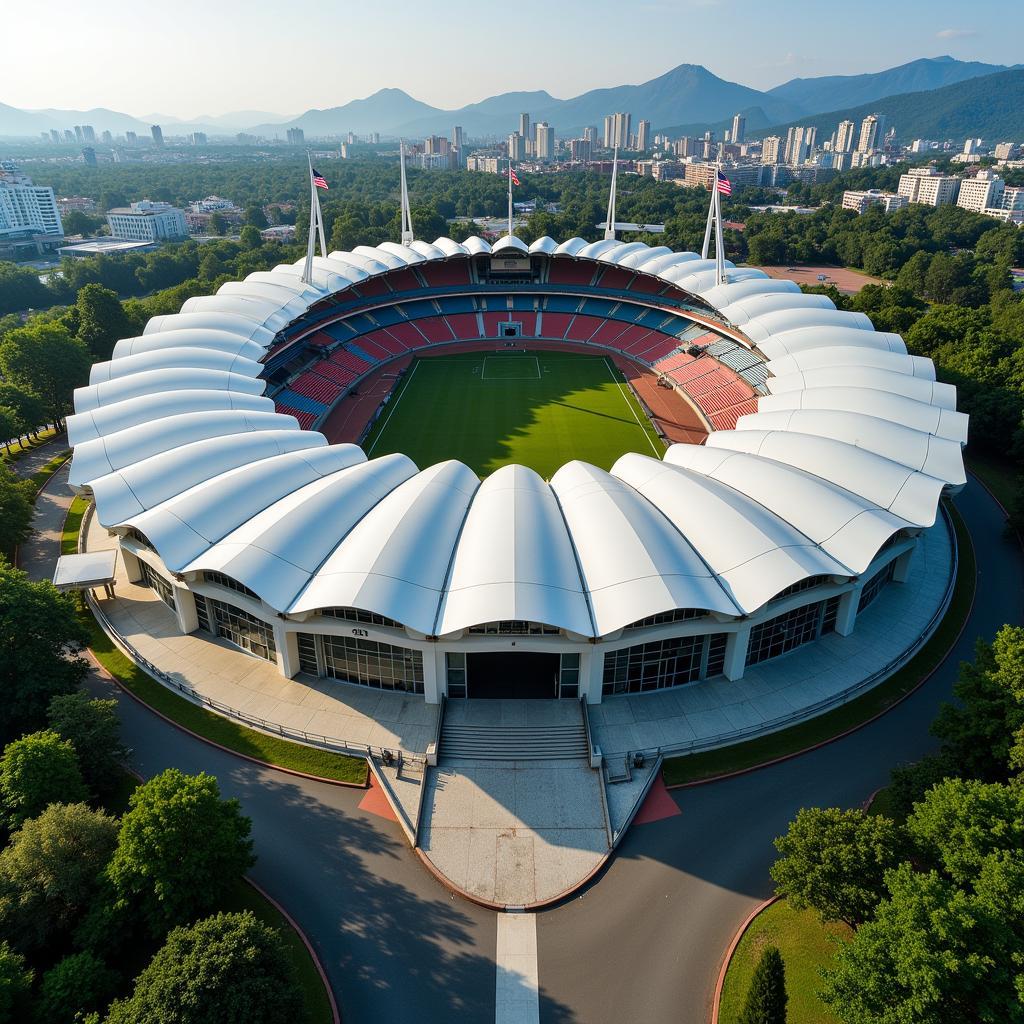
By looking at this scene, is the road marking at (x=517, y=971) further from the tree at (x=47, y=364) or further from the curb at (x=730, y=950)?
the tree at (x=47, y=364)

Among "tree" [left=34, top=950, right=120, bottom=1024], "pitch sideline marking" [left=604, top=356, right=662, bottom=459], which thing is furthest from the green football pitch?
"tree" [left=34, top=950, right=120, bottom=1024]

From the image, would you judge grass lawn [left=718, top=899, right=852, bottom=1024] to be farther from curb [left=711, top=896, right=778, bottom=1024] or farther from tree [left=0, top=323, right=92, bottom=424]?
tree [left=0, top=323, right=92, bottom=424]

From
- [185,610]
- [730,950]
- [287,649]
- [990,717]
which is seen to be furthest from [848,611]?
[185,610]

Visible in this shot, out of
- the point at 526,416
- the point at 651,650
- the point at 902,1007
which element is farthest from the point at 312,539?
the point at 526,416

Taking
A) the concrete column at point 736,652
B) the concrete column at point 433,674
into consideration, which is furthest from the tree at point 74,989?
the concrete column at point 736,652

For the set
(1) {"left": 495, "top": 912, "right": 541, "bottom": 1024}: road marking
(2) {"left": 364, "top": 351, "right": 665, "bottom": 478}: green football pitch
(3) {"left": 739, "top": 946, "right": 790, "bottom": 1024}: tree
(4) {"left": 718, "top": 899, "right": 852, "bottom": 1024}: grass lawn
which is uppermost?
(3) {"left": 739, "top": 946, "right": 790, "bottom": 1024}: tree

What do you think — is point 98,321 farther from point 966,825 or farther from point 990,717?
point 966,825
